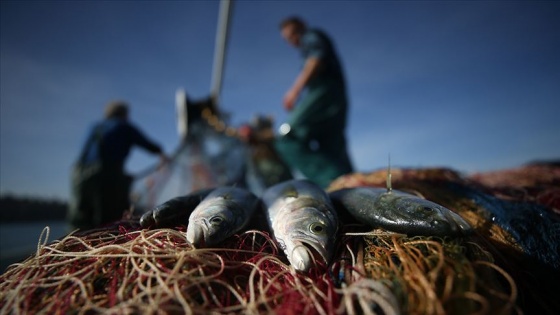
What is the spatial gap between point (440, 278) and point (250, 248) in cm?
102

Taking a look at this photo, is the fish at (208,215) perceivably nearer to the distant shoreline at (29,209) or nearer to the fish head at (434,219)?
the fish head at (434,219)

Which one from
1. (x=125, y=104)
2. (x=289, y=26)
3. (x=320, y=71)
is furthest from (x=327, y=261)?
(x=125, y=104)

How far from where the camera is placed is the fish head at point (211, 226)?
4.90 feet

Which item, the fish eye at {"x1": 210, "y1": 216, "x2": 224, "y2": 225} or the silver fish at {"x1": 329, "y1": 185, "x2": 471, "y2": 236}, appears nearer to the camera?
the silver fish at {"x1": 329, "y1": 185, "x2": 471, "y2": 236}

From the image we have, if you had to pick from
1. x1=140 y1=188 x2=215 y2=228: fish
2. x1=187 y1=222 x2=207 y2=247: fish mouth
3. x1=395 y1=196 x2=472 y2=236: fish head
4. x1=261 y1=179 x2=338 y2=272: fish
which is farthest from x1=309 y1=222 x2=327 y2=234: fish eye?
x1=140 y1=188 x2=215 y2=228: fish

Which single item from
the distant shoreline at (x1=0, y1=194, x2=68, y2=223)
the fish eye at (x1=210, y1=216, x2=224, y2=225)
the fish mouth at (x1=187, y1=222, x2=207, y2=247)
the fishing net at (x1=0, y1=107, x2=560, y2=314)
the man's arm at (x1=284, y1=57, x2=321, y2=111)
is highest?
the man's arm at (x1=284, y1=57, x2=321, y2=111)

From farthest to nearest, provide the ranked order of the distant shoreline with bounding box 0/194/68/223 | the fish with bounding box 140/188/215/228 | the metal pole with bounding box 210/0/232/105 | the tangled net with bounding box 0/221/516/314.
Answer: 1. the distant shoreline with bounding box 0/194/68/223
2. the metal pole with bounding box 210/0/232/105
3. the fish with bounding box 140/188/215/228
4. the tangled net with bounding box 0/221/516/314

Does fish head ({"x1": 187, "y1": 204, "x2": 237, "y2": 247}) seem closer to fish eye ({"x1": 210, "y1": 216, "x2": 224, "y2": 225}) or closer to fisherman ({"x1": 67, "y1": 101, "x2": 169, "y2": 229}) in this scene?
fish eye ({"x1": 210, "y1": 216, "x2": 224, "y2": 225})

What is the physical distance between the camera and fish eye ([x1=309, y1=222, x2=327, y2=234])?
1.49m

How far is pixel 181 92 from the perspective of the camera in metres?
6.68

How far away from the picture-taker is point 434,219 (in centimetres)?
142

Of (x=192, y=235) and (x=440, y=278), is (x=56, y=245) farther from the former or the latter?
(x=440, y=278)

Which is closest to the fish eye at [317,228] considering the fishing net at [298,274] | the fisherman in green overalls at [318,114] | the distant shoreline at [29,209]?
the fishing net at [298,274]

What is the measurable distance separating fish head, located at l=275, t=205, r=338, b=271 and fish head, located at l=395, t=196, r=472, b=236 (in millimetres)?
430
